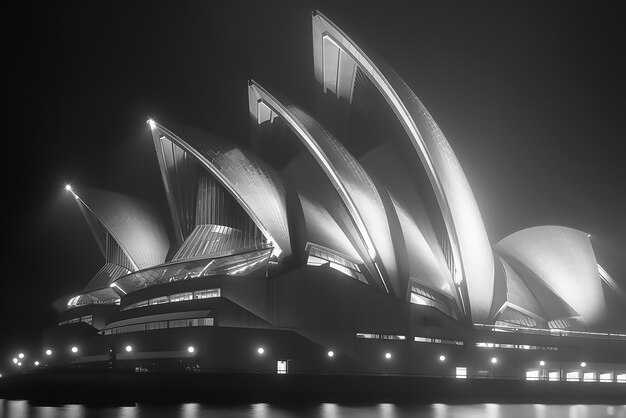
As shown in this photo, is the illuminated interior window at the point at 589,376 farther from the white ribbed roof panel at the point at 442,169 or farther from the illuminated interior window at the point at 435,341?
the white ribbed roof panel at the point at 442,169

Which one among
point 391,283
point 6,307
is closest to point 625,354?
point 391,283

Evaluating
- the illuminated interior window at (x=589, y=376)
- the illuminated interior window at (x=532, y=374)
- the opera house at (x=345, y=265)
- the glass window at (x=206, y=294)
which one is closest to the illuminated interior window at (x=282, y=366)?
the opera house at (x=345, y=265)

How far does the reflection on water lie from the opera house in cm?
947

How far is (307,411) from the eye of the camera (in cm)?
2545

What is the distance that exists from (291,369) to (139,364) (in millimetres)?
8052

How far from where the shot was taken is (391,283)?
40.5 m

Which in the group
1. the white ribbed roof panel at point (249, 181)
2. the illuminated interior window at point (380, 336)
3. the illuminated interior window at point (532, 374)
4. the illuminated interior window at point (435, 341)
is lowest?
the illuminated interior window at point (532, 374)

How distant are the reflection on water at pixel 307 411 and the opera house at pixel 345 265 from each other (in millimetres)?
9466

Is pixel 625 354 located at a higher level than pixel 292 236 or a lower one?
lower

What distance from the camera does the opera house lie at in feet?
127

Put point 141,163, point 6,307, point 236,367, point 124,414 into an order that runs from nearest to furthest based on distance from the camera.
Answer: point 124,414
point 236,367
point 141,163
point 6,307

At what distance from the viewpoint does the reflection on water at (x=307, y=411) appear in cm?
2348

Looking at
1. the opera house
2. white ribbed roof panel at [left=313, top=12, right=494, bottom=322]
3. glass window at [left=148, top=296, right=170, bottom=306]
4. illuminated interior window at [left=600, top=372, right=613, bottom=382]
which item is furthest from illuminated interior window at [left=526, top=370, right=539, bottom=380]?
glass window at [left=148, top=296, right=170, bottom=306]

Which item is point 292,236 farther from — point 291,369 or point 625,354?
point 625,354
